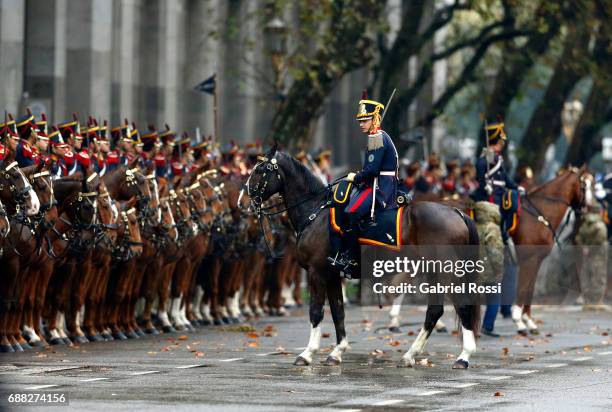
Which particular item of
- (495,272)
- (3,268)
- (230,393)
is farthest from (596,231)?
(230,393)

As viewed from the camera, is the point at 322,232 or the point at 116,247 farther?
the point at 116,247

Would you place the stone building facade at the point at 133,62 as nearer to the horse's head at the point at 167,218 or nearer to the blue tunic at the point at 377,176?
the horse's head at the point at 167,218

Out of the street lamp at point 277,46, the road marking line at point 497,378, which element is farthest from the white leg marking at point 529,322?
the street lamp at point 277,46

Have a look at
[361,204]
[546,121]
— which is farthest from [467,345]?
[546,121]

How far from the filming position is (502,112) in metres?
41.1

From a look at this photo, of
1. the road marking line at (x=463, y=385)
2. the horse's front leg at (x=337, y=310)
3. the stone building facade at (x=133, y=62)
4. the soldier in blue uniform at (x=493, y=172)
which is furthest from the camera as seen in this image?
the stone building facade at (x=133, y=62)

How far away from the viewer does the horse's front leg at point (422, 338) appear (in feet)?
65.1

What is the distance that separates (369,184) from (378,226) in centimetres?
47

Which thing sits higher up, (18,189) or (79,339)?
(18,189)

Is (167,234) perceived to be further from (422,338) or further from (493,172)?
(422,338)

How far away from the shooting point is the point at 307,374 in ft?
61.2

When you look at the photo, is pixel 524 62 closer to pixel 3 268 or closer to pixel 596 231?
pixel 596 231

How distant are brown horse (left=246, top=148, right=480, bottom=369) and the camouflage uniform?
13.5 metres

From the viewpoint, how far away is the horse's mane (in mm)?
20766
